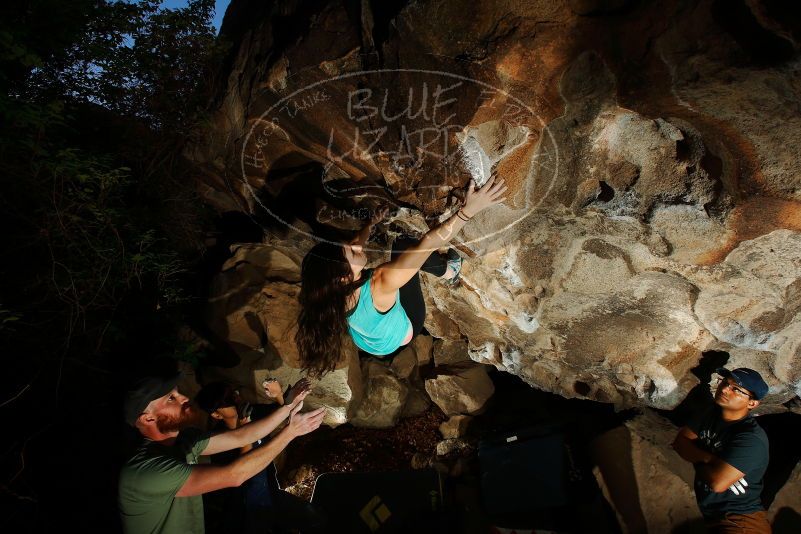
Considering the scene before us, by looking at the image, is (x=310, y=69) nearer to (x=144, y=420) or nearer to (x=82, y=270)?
(x=144, y=420)

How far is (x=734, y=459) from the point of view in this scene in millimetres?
2646

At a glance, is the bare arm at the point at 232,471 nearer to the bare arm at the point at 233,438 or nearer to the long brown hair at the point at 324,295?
the bare arm at the point at 233,438

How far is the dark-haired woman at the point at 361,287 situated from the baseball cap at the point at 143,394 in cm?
87

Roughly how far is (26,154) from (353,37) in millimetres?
3621

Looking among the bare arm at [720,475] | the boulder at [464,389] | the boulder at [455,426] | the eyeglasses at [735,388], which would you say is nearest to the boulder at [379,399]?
the boulder at [464,389]

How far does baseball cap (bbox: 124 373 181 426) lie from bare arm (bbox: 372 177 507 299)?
150 cm

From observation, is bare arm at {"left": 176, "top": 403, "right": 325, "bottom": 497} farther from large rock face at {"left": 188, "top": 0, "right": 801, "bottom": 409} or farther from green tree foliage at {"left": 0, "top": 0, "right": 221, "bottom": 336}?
green tree foliage at {"left": 0, "top": 0, "right": 221, "bottom": 336}

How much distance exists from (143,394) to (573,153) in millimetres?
3033

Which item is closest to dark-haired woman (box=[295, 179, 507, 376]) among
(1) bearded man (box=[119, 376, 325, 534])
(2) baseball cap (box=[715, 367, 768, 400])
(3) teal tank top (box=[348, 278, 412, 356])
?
(3) teal tank top (box=[348, 278, 412, 356])

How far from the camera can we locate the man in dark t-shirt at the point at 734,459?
8.64ft

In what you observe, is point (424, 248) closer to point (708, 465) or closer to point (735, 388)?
point (735, 388)

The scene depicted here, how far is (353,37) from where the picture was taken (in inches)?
90.9

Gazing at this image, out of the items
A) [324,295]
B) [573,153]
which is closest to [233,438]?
[324,295]

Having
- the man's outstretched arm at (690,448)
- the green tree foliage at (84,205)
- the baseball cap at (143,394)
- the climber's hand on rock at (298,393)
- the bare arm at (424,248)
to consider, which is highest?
the green tree foliage at (84,205)
